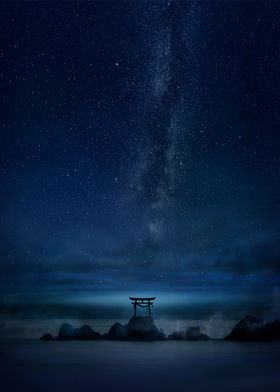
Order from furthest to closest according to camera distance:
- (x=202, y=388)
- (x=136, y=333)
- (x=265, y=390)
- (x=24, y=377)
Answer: (x=136, y=333)
(x=24, y=377)
(x=202, y=388)
(x=265, y=390)

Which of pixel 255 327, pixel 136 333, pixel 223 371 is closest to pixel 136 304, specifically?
pixel 223 371

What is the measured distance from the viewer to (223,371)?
4028 centimetres

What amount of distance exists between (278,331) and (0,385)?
10478 centimetres

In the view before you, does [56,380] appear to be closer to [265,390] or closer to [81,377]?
[81,377]

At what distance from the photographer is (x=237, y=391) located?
2650cm

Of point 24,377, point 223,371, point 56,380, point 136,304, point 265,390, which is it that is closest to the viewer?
point 265,390

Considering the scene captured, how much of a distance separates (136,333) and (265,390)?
77.8 meters

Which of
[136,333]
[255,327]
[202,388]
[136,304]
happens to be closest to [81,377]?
[202,388]

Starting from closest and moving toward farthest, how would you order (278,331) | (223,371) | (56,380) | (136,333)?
1. (56,380)
2. (223,371)
3. (136,333)
4. (278,331)

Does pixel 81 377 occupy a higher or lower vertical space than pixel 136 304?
lower

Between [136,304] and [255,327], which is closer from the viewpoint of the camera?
[136,304]

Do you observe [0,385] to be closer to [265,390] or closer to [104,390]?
[104,390]

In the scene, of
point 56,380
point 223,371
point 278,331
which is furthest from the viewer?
point 278,331

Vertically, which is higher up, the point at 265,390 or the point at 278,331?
the point at 278,331
